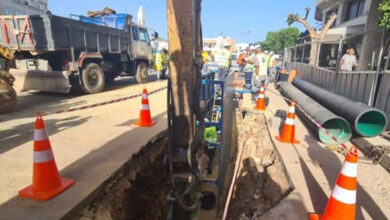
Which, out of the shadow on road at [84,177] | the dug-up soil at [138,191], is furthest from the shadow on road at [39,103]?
the dug-up soil at [138,191]

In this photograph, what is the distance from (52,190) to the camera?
243 centimetres

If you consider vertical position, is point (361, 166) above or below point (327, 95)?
below

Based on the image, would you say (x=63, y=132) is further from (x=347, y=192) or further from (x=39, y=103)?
(x=347, y=192)

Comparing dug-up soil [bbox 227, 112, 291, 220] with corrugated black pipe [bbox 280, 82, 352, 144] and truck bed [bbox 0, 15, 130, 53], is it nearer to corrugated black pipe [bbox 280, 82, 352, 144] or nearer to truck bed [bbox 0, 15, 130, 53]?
corrugated black pipe [bbox 280, 82, 352, 144]

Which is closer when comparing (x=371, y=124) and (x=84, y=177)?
(x=84, y=177)

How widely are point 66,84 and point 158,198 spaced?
5.57m

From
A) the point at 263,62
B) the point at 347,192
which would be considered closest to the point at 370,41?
the point at 263,62

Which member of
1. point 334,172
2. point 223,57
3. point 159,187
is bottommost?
point 159,187

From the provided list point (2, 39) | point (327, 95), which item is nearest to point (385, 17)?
point (327, 95)

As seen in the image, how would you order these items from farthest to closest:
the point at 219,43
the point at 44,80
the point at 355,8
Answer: the point at 219,43 → the point at 355,8 → the point at 44,80

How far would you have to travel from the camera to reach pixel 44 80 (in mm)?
7367

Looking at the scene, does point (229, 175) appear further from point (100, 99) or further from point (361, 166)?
point (100, 99)

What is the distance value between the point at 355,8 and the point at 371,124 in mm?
17292

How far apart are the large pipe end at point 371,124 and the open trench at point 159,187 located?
177 centimetres
